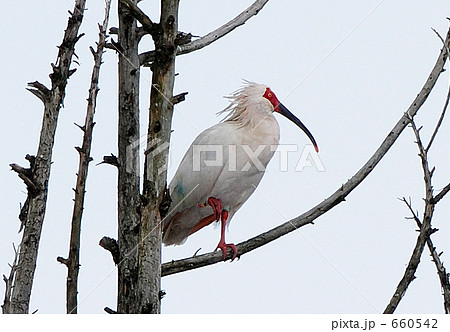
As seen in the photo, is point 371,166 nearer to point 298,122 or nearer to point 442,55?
point 442,55

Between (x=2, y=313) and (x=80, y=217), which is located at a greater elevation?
(x=80, y=217)

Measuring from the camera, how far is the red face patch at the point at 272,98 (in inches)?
340

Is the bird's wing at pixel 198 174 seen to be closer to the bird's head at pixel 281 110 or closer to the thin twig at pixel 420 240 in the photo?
the bird's head at pixel 281 110

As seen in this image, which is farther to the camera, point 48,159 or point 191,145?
point 191,145

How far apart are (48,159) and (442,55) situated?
3113mm

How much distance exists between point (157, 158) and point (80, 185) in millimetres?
1228

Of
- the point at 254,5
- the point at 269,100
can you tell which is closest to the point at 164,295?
the point at 254,5

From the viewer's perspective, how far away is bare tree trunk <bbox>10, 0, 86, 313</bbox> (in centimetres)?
546

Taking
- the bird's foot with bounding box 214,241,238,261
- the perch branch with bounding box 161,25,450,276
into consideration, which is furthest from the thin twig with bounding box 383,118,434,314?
the bird's foot with bounding box 214,241,238,261

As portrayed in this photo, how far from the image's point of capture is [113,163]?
5746 mm

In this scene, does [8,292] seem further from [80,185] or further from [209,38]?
[209,38]

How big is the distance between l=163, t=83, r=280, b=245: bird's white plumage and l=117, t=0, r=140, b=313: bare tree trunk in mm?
2173

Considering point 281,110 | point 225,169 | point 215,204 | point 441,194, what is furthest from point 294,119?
point 441,194

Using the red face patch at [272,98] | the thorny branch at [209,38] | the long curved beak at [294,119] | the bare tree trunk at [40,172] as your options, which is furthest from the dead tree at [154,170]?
the long curved beak at [294,119]
